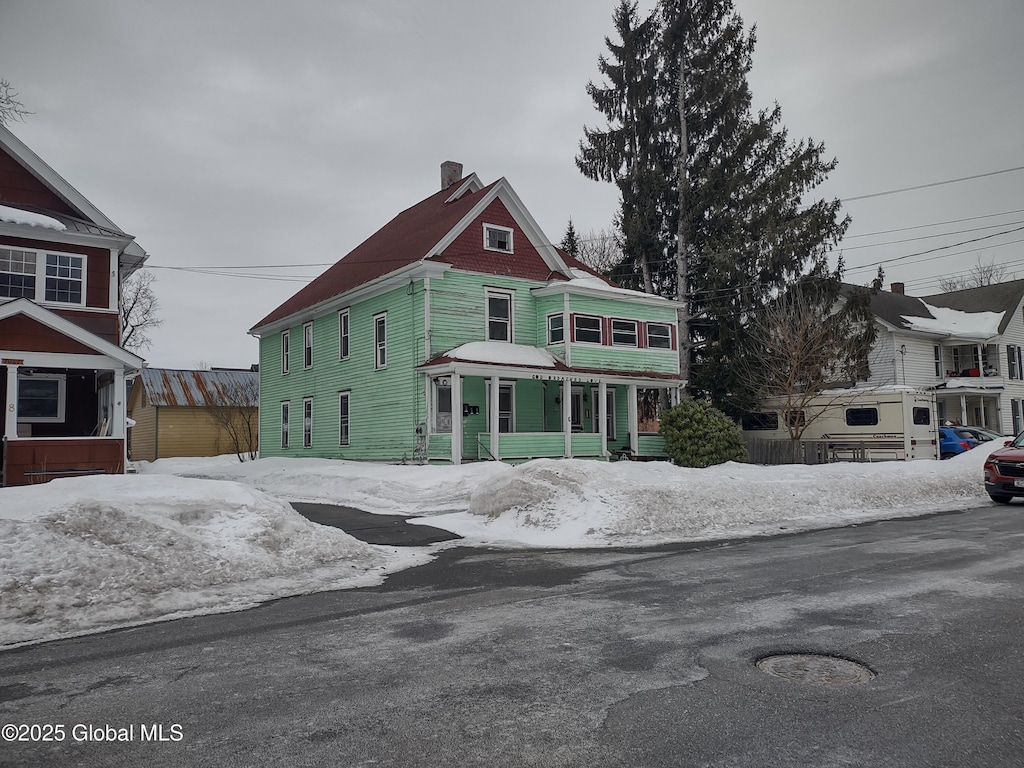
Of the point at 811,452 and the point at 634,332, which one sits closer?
the point at 811,452

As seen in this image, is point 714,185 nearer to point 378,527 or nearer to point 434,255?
point 434,255

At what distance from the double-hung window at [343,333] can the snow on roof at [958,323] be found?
2734cm

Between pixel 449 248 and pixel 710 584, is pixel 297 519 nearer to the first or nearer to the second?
pixel 710 584

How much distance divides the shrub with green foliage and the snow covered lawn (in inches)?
261

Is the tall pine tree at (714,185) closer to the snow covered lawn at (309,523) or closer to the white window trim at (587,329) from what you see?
the white window trim at (587,329)

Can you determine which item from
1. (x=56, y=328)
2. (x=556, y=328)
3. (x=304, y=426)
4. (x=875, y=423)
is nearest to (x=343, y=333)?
(x=304, y=426)

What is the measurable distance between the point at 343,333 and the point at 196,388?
15977 millimetres

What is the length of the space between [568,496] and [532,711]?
9.06 meters

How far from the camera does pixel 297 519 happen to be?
33.6 ft

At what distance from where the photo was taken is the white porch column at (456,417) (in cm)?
2327

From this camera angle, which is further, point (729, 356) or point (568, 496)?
point (729, 356)

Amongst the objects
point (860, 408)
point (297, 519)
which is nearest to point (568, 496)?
point (297, 519)

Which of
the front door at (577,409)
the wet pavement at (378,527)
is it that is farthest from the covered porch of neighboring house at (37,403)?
the front door at (577,409)

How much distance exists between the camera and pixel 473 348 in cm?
2483
